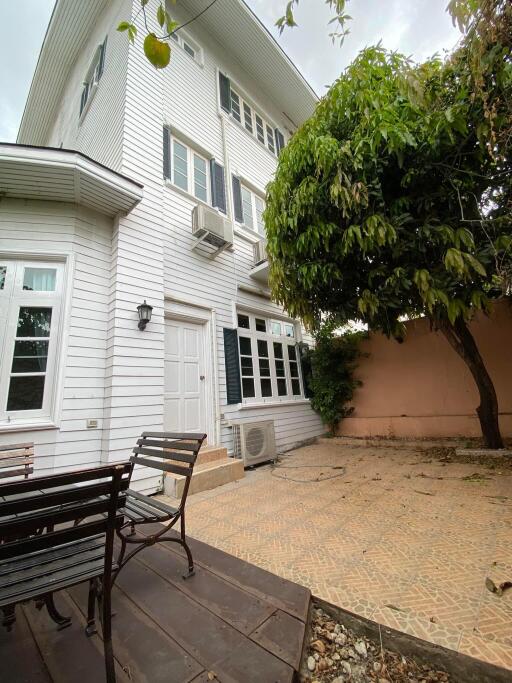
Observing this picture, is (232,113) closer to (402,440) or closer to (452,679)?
(402,440)

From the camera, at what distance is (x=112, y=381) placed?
3605 mm

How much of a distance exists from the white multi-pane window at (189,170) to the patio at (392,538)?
5196 millimetres

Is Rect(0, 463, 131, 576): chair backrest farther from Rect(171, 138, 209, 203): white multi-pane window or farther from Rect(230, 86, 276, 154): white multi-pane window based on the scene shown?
Rect(230, 86, 276, 154): white multi-pane window

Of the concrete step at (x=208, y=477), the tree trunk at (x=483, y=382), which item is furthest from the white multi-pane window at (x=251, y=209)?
the concrete step at (x=208, y=477)

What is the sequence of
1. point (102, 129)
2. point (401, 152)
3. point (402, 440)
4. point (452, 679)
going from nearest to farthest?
point (452, 679)
point (401, 152)
point (102, 129)
point (402, 440)

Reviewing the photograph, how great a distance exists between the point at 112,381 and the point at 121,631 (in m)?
2.65

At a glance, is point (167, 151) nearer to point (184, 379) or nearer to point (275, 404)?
point (184, 379)

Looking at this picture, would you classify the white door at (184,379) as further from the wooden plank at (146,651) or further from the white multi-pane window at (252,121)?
the white multi-pane window at (252,121)

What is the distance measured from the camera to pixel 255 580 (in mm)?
1737

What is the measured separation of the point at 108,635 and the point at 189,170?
6381 millimetres

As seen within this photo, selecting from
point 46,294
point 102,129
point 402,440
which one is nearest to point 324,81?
point 102,129

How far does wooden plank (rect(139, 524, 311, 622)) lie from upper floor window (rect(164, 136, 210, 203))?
5449mm

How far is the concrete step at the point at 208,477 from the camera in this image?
3554 mm

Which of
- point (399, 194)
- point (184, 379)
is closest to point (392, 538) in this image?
point (184, 379)
